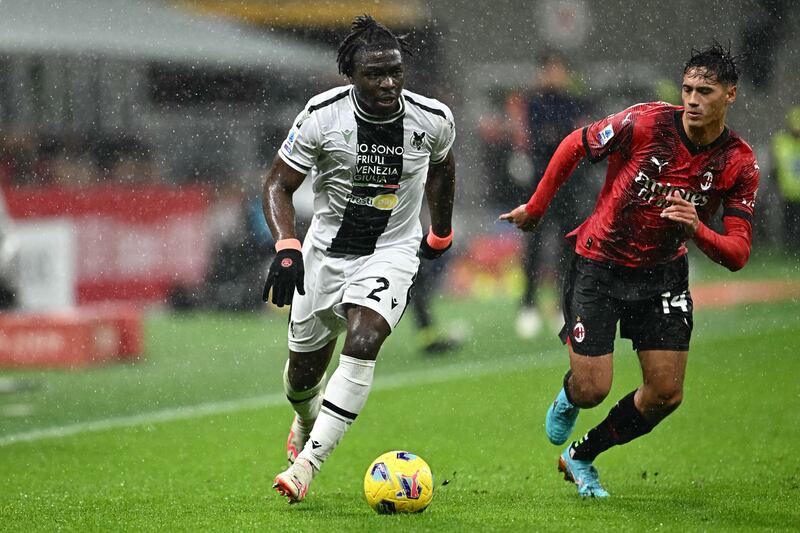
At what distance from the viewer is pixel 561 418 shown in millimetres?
6355

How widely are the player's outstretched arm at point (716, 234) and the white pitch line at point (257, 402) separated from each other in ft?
15.6

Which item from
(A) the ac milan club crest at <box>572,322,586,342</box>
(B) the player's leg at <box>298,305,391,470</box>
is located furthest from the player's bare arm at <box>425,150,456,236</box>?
(B) the player's leg at <box>298,305,391,470</box>

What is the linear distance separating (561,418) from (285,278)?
5.55 ft

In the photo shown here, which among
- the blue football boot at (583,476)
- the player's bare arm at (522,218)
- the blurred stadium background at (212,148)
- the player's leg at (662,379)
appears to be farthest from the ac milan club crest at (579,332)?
the blurred stadium background at (212,148)

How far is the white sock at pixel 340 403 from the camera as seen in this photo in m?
5.67

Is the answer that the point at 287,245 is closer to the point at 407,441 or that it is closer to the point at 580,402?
the point at 580,402

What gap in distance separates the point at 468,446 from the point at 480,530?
3.00 metres

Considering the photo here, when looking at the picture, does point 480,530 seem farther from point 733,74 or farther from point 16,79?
point 16,79

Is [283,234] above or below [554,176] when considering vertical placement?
below

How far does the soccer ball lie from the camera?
5.46 metres

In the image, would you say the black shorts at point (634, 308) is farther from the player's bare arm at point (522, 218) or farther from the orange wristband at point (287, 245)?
the orange wristband at point (287, 245)

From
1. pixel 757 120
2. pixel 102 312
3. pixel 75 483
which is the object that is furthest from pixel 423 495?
pixel 757 120

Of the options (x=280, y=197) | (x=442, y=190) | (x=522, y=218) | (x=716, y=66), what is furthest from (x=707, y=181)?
(x=280, y=197)

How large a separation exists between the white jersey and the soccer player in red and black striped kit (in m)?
0.54
